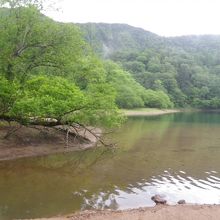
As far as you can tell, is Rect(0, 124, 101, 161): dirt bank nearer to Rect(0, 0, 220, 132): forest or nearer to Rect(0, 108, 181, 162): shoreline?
Rect(0, 108, 181, 162): shoreline

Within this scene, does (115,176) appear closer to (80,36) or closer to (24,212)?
(24,212)

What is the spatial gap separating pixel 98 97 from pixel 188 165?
317 inches

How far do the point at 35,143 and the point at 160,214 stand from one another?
→ 16.0 metres

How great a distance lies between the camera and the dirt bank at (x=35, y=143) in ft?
84.6

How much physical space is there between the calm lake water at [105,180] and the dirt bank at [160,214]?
1.33m

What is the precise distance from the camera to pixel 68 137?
103 ft

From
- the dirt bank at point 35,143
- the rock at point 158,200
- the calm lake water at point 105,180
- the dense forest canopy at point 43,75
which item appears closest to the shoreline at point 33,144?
the dirt bank at point 35,143

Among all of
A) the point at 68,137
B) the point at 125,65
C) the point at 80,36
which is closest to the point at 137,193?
the point at 68,137

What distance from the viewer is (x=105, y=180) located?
20.3 metres

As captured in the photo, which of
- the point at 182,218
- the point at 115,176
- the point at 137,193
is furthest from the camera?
the point at 115,176

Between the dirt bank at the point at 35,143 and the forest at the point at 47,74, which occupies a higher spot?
the forest at the point at 47,74

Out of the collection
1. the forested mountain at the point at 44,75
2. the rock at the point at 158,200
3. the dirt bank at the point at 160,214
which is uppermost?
the forested mountain at the point at 44,75

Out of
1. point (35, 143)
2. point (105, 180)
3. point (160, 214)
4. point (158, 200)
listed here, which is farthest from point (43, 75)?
point (160, 214)

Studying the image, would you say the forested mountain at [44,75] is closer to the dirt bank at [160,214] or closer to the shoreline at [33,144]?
the shoreline at [33,144]
